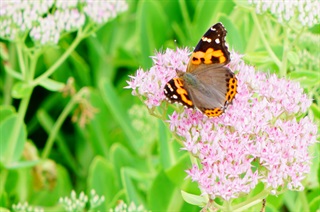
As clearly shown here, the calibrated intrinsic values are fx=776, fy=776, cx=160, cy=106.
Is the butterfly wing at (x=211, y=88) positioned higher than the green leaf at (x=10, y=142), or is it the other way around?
the butterfly wing at (x=211, y=88)

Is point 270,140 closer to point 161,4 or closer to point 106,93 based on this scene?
point 106,93

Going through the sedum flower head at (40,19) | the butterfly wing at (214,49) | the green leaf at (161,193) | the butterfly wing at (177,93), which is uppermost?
the sedum flower head at (40,19)

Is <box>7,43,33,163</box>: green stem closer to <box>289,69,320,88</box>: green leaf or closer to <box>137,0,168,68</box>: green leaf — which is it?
<box>137,0,168,68</box>: green leaf

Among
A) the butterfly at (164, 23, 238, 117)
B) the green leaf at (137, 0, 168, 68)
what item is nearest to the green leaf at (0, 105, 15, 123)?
the green leaf at (137, 0, 168, 68)

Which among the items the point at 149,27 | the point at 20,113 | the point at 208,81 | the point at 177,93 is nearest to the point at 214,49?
the point at 208,81

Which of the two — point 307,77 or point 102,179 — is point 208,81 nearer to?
point 307,77

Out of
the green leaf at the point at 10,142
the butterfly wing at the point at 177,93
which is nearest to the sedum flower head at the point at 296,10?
the butterfly wing at the point at 177,93

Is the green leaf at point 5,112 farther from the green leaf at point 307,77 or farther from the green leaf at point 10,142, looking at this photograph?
the green leaf at point 307,77
